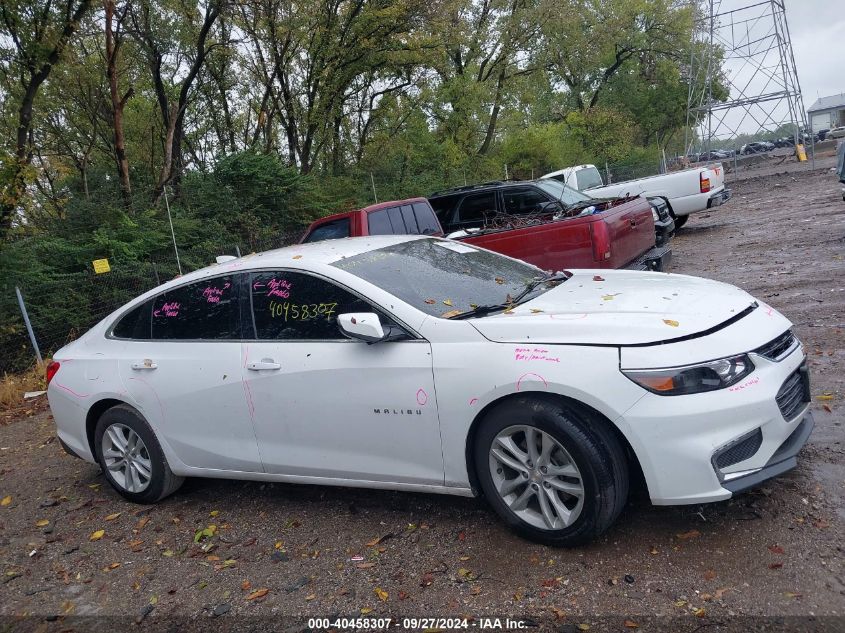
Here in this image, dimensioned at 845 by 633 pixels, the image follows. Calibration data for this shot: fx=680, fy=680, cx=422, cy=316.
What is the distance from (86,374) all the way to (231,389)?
140 centimetres

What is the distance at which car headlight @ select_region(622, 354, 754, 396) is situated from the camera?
306 centimetres

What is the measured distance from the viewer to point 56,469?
592 cm

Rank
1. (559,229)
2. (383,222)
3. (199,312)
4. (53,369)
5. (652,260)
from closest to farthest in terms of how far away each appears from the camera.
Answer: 1. (199,312)
2. (53,369)
3. (559,229)
4. (652,260)
5. (383,222)

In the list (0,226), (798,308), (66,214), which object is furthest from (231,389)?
(66,214)

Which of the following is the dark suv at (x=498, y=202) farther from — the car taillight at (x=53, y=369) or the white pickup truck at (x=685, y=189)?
the car taillight at (x=53, y=369)

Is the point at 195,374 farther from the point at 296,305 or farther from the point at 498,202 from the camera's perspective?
the point at 498,202

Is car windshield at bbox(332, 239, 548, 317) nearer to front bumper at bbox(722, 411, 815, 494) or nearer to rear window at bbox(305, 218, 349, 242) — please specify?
front bumper at bbox(722, 411, 815, 494)

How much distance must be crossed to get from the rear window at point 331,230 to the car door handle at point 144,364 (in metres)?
4.85

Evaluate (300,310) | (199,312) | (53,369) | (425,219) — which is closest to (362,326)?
(300,310)

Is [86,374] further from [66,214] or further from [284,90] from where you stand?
[284,90]

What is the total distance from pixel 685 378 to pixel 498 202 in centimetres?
789

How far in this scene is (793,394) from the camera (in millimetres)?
3393

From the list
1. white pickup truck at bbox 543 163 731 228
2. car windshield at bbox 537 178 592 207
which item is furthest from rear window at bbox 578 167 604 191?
car windshield at bbox 537 178 592 207

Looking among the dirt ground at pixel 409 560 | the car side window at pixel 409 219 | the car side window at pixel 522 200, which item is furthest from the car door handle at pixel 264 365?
the car side window at pixel 522 200
